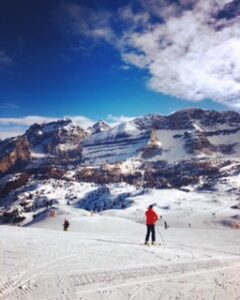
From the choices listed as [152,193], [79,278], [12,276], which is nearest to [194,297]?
[79,278]

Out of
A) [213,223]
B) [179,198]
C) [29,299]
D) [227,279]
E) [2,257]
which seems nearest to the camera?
→ [29,299]

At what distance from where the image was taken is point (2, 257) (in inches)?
625

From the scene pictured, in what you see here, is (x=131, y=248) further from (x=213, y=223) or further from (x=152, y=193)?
(x=152, y=193)

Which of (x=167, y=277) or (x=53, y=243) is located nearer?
(x=167, y=277)

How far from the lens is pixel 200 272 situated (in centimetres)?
1336

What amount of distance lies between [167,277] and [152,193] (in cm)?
17180

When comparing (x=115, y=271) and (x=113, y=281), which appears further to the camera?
(x=115, y=271)

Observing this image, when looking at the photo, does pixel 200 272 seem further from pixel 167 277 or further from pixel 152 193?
pixel 152 193

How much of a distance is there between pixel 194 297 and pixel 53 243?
36.0ft

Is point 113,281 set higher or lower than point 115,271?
lower

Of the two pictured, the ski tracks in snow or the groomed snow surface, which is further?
the groomed snow surface

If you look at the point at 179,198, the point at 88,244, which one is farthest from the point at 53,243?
the point at 179,198

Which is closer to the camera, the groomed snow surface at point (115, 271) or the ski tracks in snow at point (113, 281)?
the ski tracks in snow at point (113, 281)

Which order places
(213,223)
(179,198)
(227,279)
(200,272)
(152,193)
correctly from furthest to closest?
(152,193) → (179,198) → (213,223) → (200,272) → (227,279)
